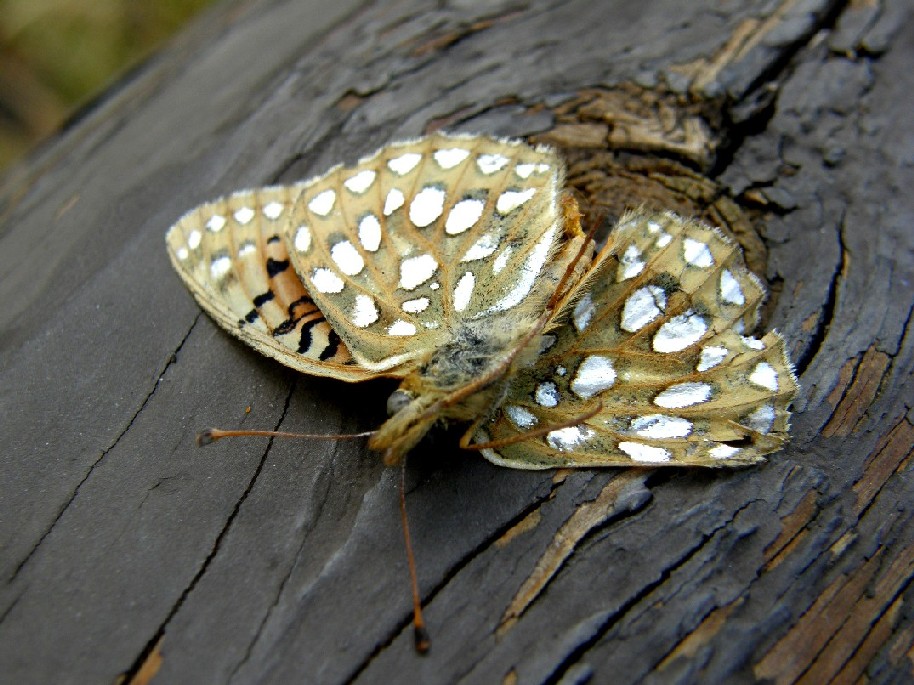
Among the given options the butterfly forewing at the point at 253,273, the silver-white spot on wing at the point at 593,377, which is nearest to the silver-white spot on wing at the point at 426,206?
the butterfly forewing at the point at 253,273

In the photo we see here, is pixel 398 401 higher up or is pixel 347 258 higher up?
pixel 347 258

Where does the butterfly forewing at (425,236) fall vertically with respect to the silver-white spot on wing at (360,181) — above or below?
below

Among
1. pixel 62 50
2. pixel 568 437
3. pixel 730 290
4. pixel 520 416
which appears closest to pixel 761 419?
pixel 730 290

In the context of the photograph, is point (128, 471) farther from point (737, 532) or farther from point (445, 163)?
point (737, 532)

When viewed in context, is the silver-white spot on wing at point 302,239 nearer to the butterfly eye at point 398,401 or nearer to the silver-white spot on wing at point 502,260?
the silver-white spot on wing at point 502,260

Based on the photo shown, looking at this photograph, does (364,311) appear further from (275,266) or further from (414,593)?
(414,593)

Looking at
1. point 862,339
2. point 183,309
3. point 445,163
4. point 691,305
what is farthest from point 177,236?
point 862,339
